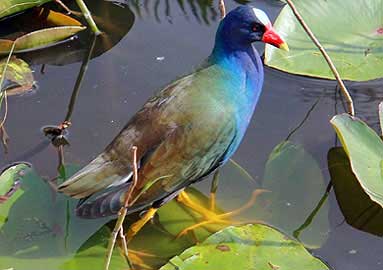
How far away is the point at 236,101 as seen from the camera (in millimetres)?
2107

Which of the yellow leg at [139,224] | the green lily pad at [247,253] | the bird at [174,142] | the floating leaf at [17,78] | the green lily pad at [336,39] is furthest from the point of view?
the floating leaf at [17,78]

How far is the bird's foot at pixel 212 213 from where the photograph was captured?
7.09 ft

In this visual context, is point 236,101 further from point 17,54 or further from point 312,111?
point 17,54

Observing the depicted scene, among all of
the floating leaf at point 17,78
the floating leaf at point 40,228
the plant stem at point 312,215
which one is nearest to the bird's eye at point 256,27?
the plant stem at point 312,215

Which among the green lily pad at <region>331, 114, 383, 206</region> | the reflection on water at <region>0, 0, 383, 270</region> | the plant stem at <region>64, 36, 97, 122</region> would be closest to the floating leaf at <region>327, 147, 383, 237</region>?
the reflection on water at <region>0, 0, 383, 270</region>

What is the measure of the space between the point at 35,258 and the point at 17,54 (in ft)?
3.29

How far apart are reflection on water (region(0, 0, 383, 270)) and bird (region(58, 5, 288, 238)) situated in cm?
8

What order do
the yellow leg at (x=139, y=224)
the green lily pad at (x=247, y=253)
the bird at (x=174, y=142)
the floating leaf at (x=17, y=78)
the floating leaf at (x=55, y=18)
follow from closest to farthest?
the green lily pad at (x=247, y=253), the bird at (x=174, y=142), the yellow leg at (x=139, y=224), the floating leaf at (x=17, y=78), the floating leaf at (x=55, y=18)

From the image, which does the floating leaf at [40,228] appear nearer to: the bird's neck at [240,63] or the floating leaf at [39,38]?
the bird's neck at [240,63]

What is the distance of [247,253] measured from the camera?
6.34 feet

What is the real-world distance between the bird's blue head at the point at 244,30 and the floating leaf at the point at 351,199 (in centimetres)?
39

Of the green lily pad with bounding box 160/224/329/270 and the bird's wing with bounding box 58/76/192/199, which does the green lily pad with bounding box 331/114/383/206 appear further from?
the bird's wing with bounding box 58/76/192/199

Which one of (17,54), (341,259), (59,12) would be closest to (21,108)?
(17,54)

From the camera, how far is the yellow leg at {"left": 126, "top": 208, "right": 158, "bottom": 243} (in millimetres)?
2137
